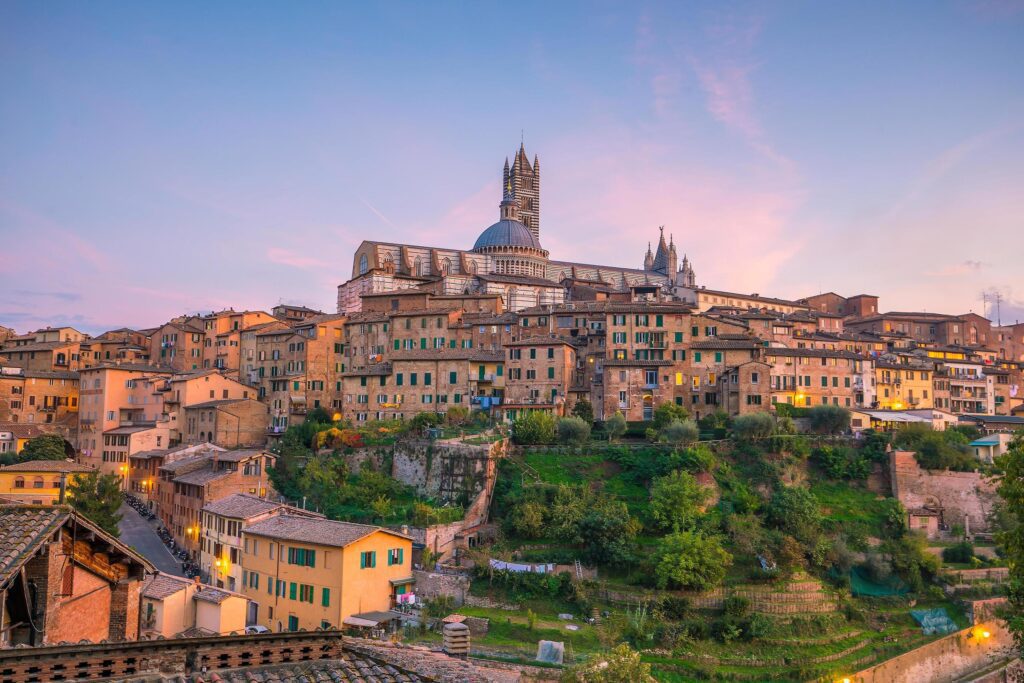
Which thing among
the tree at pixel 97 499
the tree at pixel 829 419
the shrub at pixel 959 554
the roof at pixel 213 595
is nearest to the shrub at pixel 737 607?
the shrub at pixel 959 554

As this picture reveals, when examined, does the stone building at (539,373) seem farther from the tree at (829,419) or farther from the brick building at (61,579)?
the brick building at (61,579)

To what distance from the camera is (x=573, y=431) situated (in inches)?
1892

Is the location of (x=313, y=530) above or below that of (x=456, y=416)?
below

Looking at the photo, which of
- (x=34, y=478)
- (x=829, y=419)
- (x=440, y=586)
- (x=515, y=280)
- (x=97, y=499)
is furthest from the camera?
(x=515, y=280)

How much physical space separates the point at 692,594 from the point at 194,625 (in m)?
20.4

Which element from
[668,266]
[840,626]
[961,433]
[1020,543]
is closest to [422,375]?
[840,626]

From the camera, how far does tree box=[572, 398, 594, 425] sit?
174 feet

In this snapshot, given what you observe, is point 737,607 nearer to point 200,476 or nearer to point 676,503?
point 676,503

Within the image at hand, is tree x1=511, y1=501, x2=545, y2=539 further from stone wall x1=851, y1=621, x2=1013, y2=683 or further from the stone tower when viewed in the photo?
the stone tower

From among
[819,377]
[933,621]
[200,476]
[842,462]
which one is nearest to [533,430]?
[842,462]

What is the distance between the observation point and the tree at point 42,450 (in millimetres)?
52938

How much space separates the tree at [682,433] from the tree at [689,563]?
10941 millimetres

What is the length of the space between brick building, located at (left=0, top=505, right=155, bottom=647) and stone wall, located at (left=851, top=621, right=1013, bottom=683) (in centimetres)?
2884

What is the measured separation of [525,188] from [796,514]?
8106 cm
